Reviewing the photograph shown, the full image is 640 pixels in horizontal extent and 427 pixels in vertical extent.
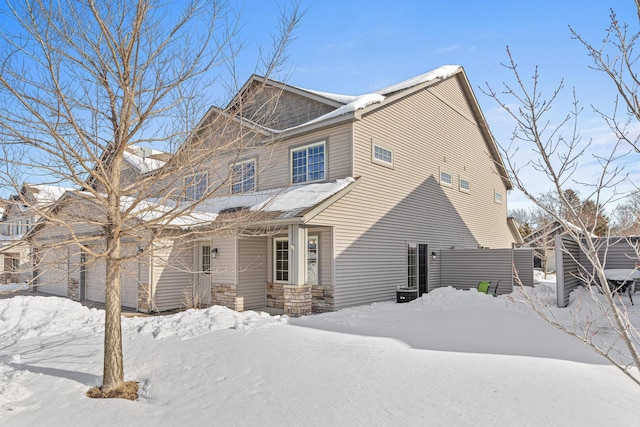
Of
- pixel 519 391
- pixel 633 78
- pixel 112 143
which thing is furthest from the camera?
pixel 112 143

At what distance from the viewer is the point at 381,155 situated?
13.7m

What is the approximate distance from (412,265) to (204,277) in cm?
777

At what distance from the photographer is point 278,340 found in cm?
762

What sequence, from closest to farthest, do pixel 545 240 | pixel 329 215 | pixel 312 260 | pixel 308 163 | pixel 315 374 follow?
pixel 545 240 → pixel 315 374 → pixel 329 215 → pixel 312 260 → pixel 308 163

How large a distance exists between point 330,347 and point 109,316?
3.66 metres

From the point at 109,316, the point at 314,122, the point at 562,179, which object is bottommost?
the point at 109,316

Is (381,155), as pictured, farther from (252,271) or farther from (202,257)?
(202,257)

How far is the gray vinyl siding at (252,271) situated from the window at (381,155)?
183 inches

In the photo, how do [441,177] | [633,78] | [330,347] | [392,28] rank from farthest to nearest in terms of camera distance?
[441,177]
[392,28]
[330,347]
[633,78]

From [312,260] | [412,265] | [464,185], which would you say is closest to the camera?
[312,260]

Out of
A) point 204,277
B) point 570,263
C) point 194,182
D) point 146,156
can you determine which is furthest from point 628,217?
point 204,277

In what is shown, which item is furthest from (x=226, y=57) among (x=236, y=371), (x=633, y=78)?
(x=633, y=78)

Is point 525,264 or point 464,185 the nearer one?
point 525,264

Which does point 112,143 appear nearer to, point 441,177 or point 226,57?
point 226,57
